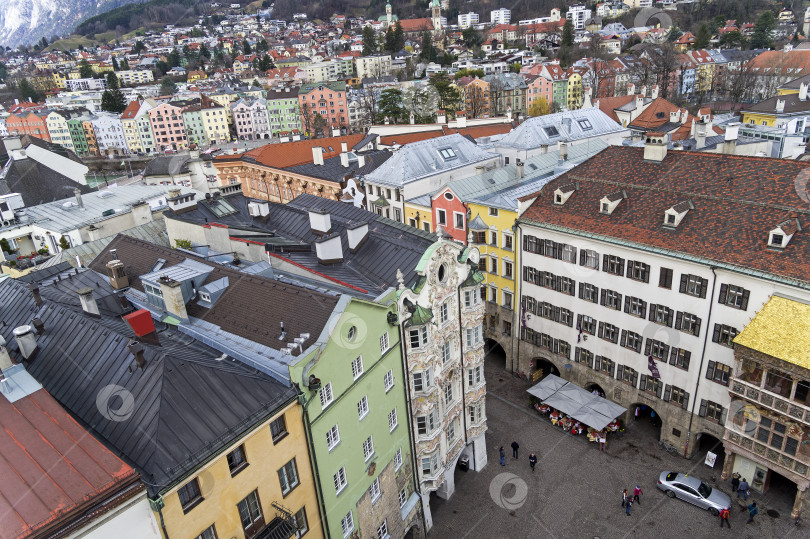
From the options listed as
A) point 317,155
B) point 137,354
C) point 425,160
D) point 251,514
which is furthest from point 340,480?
point 317,155

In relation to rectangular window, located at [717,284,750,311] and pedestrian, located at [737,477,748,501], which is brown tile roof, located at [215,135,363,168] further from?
pedestrian, located at [737,477,748,501]

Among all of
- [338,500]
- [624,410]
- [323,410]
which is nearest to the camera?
[323,410]

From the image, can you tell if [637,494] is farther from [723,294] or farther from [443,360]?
[443,360]

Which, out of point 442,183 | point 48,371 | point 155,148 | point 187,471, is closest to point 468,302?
point 187,471

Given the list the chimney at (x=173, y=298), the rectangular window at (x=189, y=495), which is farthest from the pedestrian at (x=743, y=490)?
the chimney at (x=173, y=298)

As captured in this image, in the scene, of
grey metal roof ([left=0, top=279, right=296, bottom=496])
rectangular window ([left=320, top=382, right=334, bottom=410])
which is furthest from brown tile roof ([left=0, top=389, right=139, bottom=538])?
rectangular window ([left=320, top=382, right=334, bottom=410])

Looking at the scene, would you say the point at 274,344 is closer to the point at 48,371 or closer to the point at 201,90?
the point at 48,371

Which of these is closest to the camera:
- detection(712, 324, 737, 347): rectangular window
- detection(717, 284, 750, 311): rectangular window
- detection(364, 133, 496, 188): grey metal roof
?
detection(717, 284, 750, 311): rectangular window

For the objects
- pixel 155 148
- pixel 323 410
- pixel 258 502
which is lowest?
pixel 155 148
